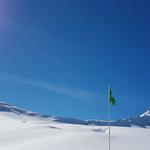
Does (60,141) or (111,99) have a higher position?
(111,99)

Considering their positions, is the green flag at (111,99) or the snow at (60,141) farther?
the snow at (60,141)

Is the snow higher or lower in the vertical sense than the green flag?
lower

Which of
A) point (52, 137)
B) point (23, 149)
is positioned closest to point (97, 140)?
point (52, 137)

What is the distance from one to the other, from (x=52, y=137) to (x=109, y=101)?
40.2ft

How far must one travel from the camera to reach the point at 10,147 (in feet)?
113

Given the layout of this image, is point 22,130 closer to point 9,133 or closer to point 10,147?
point 9,133

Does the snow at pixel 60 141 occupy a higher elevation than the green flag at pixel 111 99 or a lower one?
lower

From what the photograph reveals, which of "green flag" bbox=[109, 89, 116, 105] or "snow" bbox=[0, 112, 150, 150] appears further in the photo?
"snow" bbox=[0, 112, 150, 150]

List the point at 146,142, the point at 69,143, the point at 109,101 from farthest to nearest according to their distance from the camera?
the point at 146,142 < the point at 69,143 < the point at 109,101

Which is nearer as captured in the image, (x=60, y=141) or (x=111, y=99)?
(x=111, y=99)

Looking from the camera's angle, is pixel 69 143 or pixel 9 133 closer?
pixel 69 143

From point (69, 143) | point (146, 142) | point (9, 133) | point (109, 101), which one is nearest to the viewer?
point (109, 101)

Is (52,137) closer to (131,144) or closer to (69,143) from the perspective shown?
(69,143)

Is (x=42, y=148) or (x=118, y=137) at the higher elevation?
(x=118, y=137)
